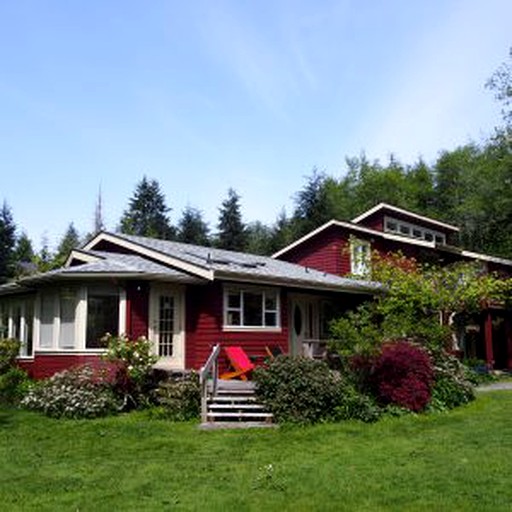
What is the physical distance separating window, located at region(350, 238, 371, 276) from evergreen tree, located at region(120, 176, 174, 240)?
29827 millimetres

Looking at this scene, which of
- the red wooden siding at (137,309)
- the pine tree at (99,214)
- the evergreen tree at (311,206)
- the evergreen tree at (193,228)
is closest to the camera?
the red wooden siding at (137,309)

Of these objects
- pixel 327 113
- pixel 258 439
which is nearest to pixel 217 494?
pixel 258 439

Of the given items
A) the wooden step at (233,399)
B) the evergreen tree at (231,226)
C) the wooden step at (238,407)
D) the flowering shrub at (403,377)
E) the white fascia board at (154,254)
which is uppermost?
the evergreen tree at (231,226)

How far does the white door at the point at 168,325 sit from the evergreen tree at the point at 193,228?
98.3ft

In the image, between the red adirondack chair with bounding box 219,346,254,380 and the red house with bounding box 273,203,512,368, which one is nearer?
the red adirondack chair with bounding box 219,346,254,380

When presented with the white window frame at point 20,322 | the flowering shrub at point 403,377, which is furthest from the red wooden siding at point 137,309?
the flowering shrub at point 403,377

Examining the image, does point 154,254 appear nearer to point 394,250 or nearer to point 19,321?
point 19,321

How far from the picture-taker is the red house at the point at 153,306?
15.7 meters

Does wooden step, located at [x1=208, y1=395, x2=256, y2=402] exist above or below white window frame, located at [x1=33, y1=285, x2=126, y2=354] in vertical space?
below

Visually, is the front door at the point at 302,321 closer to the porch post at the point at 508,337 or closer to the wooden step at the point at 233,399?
the wooden step at the point at 233,399

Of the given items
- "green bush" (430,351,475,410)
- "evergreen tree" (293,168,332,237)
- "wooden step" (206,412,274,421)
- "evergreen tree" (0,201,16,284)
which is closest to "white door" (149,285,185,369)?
"wooden step" (206,412,274,421)

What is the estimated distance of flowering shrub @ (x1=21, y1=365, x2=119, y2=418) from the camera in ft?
44.1

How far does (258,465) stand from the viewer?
29.8 feet

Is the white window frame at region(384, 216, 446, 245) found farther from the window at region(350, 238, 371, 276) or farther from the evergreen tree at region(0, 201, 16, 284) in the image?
the evergreen tree at region(0, 201, 16, 284)
